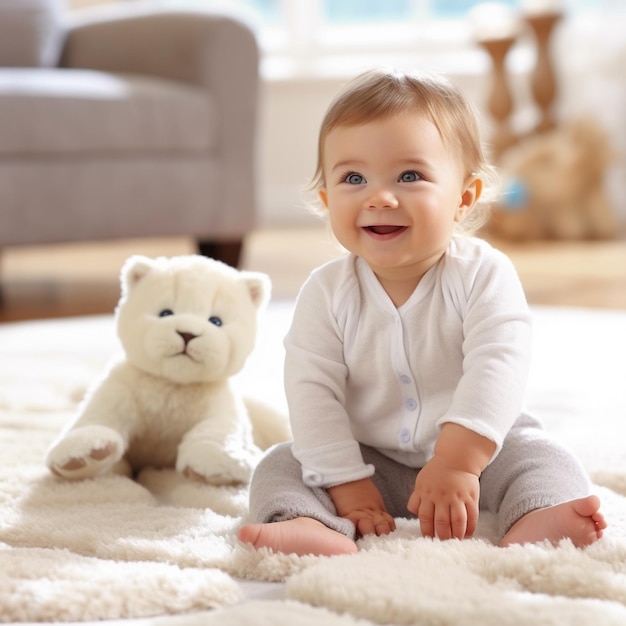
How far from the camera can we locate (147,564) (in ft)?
2.66

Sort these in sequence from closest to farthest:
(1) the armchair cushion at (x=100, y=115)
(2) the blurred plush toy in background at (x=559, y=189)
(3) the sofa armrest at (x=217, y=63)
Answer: (1) the armchair cushion at (x=100, y=115), (3) the sofa armrest at (x=217, y=63), (2) the blurred plush toy in background at (x=559, y=189)

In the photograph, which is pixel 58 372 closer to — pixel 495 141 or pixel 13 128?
pixel 13 128

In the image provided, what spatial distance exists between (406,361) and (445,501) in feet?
0.53

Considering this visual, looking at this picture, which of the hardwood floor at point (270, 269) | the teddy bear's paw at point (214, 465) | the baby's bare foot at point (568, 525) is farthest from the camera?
the hardwood floor at point (270, 269)

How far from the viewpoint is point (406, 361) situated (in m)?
0.97

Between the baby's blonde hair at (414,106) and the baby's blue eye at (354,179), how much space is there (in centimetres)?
5

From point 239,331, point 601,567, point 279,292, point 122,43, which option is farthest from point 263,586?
point 122,43

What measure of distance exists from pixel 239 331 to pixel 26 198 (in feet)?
4.40

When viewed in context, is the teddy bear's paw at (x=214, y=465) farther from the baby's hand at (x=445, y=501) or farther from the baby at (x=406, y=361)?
the baby's hand at (x=445, y=501)

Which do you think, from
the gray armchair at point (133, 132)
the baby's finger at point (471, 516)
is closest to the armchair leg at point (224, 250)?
the gray armchair at point (133, 132)

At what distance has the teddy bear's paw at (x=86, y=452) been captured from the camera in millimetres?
1026

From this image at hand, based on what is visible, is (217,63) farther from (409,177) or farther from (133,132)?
(409,177)

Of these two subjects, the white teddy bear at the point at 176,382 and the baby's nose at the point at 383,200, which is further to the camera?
the white teddy bear at the point at 176,382

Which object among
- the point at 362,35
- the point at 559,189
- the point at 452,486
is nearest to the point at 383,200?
the point at 452,486
